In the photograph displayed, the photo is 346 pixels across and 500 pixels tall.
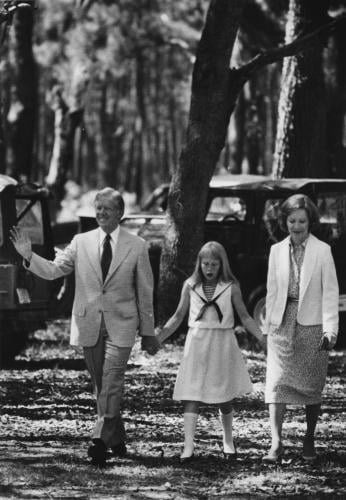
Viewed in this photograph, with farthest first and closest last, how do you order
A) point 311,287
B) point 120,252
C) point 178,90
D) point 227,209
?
point 178,90
point 227,209
point 120,252
point 311,287

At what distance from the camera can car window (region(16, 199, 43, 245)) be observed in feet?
53.9

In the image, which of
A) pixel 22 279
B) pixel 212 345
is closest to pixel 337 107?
pixel 22 279

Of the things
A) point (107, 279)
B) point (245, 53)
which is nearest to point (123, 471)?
point (107, 279)

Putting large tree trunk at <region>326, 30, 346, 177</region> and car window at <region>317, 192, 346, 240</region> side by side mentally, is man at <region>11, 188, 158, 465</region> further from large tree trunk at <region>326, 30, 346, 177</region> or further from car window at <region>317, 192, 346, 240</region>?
large tree trunk at <region>326, 30, 346, 177</region>

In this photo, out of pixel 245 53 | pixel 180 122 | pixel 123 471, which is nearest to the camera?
pixel 123 471

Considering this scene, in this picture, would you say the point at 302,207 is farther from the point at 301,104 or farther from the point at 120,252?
the point at 301,104

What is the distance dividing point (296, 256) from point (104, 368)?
148 centimetres

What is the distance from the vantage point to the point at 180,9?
149 ft

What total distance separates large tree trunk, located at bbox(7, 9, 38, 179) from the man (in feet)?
61.6

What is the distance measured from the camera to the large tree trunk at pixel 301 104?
67.2 feet

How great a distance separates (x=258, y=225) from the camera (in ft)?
58.5

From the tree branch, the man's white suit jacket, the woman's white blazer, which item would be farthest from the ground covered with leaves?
the tree branch

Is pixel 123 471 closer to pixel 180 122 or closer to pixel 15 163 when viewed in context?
pixel 15 163

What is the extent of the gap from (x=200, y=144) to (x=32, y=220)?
229 cm
